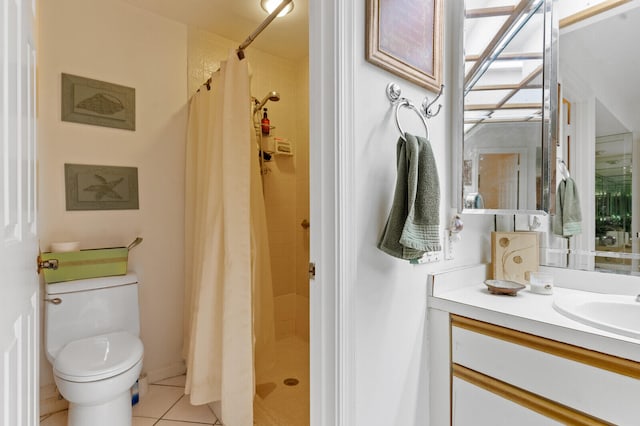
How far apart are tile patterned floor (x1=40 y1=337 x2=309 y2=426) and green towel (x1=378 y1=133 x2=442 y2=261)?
127 cm

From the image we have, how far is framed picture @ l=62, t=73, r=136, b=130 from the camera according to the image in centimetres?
184

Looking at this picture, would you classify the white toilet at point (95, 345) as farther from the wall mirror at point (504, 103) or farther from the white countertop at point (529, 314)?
the wall mirror at point (504, 103)

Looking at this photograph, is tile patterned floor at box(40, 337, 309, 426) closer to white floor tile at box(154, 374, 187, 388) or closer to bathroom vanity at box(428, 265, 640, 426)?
white floor tile at box(154, 374, 187, 388)

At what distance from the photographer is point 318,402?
1.03 meters

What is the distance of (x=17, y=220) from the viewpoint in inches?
28.5

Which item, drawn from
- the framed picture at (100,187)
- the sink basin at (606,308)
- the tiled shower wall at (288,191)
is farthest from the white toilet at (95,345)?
the sink basin at (606,308)

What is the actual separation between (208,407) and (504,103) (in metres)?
2.23

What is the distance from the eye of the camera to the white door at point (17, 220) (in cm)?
61

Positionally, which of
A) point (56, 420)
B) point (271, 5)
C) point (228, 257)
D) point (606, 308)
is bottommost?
point (56, 420)

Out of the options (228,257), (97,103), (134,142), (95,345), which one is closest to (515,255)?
(228,257)

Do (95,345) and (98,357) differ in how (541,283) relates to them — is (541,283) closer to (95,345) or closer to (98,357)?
(98,357)

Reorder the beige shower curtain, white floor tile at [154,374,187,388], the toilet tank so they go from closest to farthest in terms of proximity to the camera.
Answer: the beige shower curtain → the toilet tank → white floor tile at [154,374,187,388]

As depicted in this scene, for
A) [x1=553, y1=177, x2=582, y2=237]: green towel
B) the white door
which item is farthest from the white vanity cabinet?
the white door

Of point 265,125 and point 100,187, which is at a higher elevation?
point 265,125
